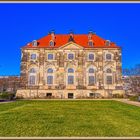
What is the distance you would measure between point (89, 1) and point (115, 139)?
20.0 feet

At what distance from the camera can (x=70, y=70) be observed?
58.6 metres

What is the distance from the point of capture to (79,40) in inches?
2431

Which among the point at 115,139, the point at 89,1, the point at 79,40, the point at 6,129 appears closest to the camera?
the point at 115,139

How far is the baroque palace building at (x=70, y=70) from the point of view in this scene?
57281 millimetres

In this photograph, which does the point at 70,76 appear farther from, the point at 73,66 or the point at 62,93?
the point at 62,93

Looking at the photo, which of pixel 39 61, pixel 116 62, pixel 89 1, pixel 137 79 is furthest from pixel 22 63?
pixel 89 1

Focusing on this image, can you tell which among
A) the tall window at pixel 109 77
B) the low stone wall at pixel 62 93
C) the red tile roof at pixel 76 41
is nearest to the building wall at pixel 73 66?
the tall window at pixel 109 77

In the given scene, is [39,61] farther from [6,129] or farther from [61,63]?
[6,129]

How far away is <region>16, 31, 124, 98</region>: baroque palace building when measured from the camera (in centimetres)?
5728

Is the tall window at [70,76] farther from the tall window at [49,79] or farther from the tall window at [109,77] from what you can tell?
the tall window at [109,77]

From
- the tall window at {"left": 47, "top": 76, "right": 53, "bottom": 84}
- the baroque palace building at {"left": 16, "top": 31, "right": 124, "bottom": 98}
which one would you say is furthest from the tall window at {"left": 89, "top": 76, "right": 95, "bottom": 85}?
the tall window at {"left": 47, "top": 76, "right": 53, "bottom": 84}

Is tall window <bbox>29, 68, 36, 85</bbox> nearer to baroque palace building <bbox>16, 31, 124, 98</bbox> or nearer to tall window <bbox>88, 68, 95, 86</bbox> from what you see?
baroque palace building <bbox>16, 31, 124, 98</bbox>

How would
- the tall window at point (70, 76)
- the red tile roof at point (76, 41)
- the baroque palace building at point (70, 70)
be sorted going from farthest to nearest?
the red tile roof at point (76, 41) < the tall window at point (70, 76) < the baroque palace building at point (70, 70)

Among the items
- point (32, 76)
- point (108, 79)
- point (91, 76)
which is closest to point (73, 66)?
point (91, 76)
